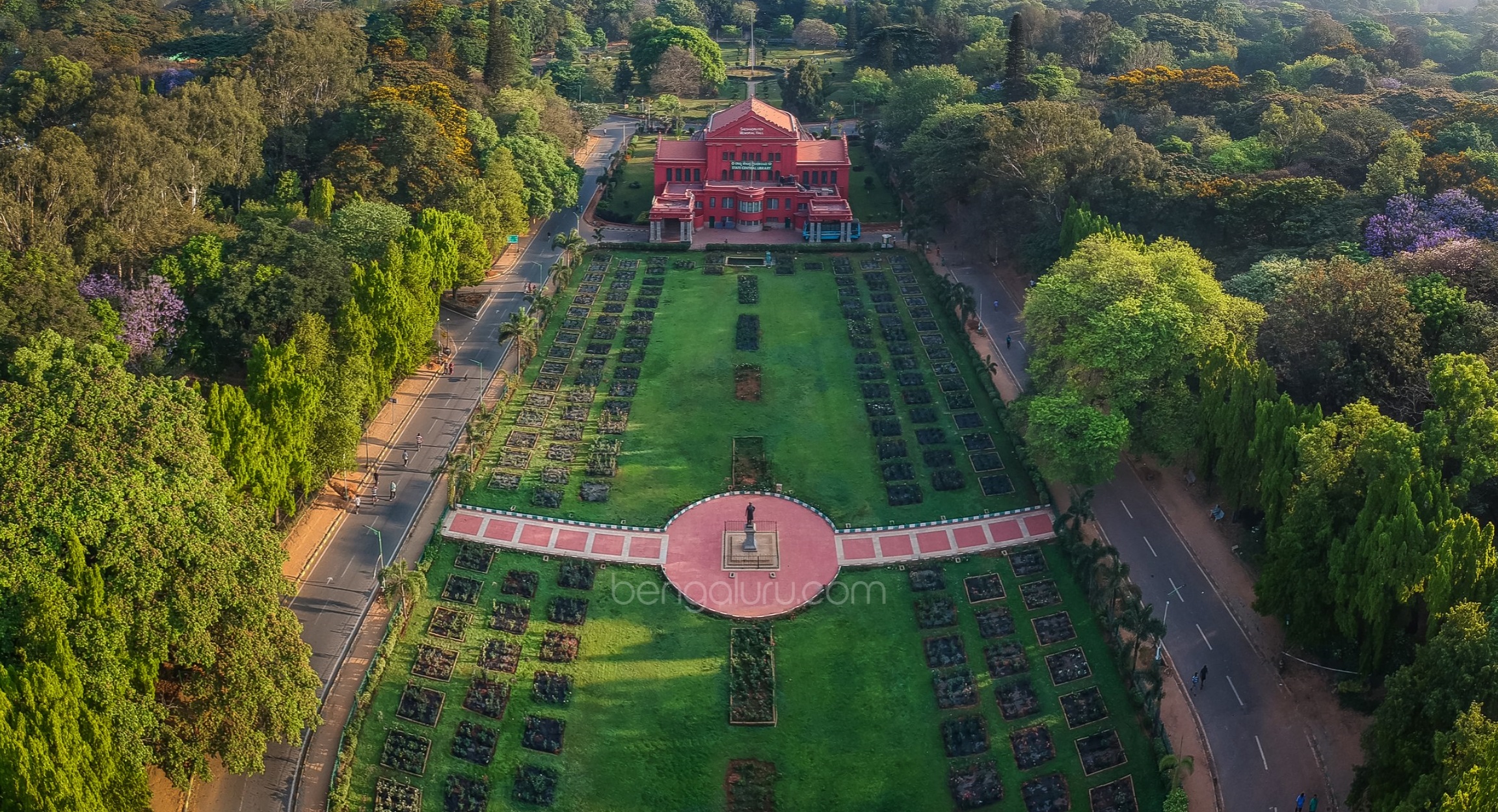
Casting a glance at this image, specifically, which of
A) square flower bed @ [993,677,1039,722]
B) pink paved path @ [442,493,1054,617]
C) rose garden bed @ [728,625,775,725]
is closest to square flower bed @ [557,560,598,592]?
pink paved path @ [442,493,1054,617]

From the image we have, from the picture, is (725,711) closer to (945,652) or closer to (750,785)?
(750,785)

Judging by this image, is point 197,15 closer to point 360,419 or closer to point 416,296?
point 416,296

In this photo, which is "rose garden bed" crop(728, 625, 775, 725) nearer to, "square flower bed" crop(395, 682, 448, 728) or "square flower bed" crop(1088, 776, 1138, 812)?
"square flower bed" crop(395, 682, 448, 728)

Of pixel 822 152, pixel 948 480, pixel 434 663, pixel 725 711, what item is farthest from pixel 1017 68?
pixel 434 663

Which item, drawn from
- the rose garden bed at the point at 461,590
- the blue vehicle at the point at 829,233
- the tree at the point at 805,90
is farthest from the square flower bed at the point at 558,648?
the tree at the point at 805,90

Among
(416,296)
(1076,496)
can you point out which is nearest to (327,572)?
(416,296)

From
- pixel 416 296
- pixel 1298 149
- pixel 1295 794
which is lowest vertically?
pixel 1295 794
